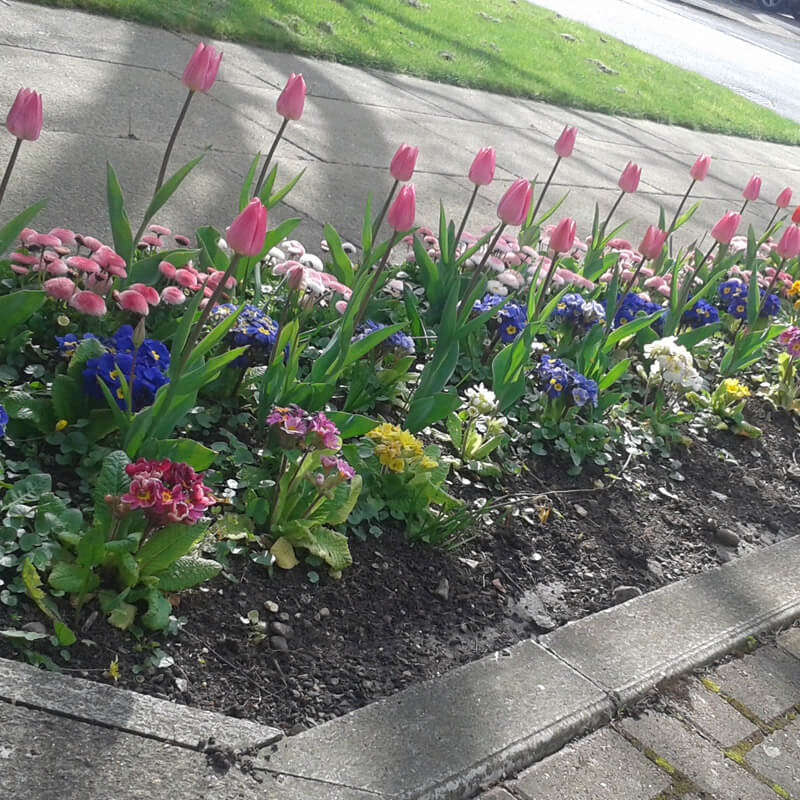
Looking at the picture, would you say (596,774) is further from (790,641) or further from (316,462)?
(790,641)

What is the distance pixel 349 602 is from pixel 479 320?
1100mm

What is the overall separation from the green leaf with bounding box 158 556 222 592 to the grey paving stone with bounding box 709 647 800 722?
1.40m

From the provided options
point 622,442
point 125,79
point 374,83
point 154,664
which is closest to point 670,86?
point 374,83

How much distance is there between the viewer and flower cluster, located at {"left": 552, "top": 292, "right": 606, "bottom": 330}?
3.94 metres

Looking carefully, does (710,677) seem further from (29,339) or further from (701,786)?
(29,339)

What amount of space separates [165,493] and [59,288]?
957 mm

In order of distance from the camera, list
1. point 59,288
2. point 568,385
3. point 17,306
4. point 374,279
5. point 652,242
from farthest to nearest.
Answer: point 652,242 < point 568,385 < point 374,279 < point 59,288 < point 17,306

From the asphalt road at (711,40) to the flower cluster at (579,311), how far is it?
13.1 meters

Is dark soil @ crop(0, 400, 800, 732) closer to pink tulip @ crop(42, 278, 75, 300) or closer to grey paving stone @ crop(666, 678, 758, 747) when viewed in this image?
grey paving stone @ crop(666, 678, 758, 747)

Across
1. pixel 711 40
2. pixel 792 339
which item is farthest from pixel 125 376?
pixel 711 40

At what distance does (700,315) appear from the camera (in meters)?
4.54

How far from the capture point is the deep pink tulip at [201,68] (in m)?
2.81

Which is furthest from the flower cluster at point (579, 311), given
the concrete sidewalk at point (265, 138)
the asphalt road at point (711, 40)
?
the asphalt road at point (711, 40)

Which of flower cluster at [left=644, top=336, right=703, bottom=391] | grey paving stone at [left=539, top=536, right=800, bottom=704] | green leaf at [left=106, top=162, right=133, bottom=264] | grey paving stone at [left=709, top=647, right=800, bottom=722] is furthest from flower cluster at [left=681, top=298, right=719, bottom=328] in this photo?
green leaf at [left=106, top=162, right=133, bottom=264]
